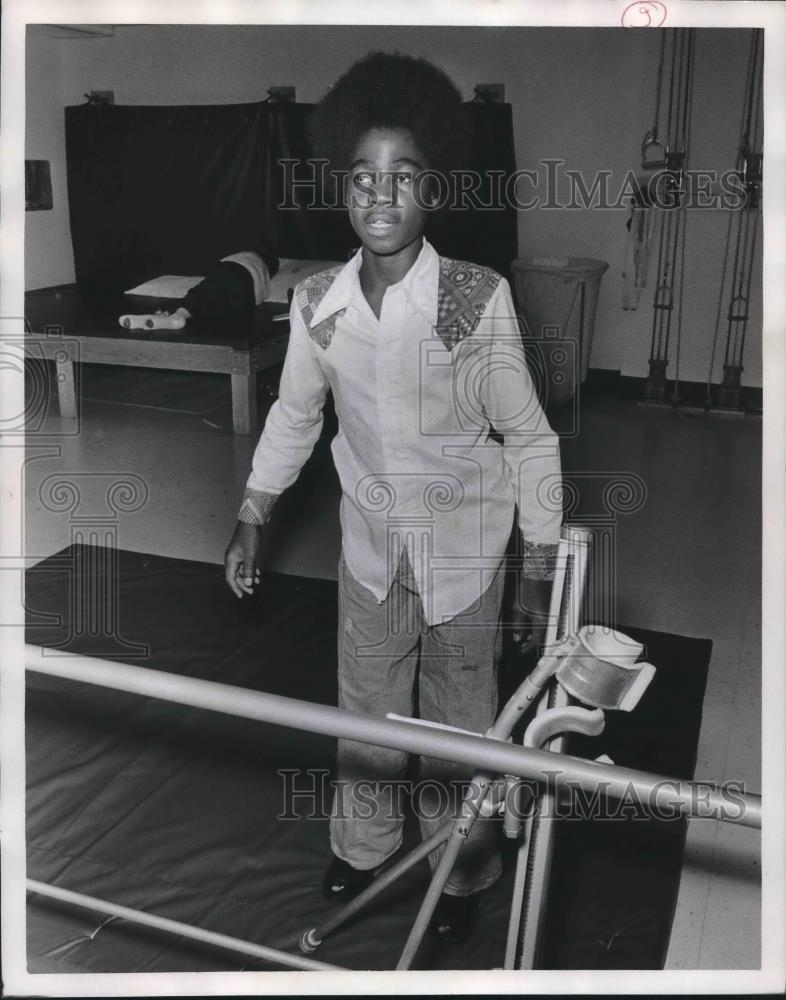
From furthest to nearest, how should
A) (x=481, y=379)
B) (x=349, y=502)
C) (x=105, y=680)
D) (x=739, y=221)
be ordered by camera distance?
1. (x=739, y=221)
2. (x=349, y=502)
3. (x=481, y=379)
4. (x=105, y=680)

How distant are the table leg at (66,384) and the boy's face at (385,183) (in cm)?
278

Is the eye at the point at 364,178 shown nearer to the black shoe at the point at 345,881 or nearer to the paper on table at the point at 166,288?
the black shoe at the point at 345,881

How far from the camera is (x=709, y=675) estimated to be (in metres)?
2.00

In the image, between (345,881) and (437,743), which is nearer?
(437,743)

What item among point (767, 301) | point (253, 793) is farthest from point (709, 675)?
point (767, 301)

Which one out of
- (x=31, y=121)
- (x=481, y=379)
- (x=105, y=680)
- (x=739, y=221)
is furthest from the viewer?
(x=31, y=121)

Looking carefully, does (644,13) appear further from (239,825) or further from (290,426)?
(239,825)

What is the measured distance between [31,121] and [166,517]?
8.63ft

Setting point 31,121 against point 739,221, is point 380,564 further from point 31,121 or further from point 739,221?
point 31,121

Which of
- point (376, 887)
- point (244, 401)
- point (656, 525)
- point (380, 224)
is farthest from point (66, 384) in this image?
point (376, 887)

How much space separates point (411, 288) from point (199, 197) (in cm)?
358

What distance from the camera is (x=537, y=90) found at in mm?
4000

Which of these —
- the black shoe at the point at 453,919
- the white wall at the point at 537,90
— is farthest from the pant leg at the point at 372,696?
the white wall at the point at 537,90

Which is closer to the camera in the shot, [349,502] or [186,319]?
[349,502]
